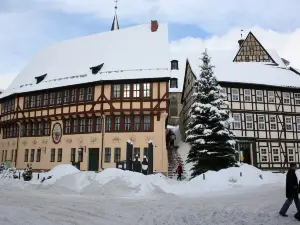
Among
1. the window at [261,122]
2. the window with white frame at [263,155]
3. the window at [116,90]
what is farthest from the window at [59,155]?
the window at [261,122]

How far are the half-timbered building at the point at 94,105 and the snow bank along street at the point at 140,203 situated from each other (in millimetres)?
8775

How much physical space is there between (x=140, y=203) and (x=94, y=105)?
18.8 meters

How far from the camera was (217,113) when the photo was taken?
73.2 ft

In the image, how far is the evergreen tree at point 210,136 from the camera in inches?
877

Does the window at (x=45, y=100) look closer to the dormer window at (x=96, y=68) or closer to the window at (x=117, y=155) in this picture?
the dormer window at (x=96, y=68)

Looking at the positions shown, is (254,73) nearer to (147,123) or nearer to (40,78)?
(147,123)

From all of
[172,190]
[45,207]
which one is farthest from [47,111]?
[45,207]

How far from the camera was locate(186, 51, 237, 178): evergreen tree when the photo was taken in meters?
22.3

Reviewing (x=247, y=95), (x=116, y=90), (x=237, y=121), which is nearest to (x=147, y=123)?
(x=116, y=90)

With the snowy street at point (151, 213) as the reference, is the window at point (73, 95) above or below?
above

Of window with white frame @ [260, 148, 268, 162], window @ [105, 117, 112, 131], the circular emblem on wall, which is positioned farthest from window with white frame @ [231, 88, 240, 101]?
the circular emblem on wall

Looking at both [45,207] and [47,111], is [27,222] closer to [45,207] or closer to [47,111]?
[45,207]

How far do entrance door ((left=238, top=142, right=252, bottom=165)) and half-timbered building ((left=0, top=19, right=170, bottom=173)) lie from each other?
942 centimetres

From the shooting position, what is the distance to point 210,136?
890 inches
